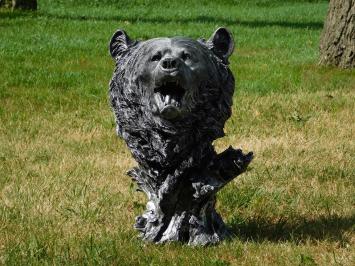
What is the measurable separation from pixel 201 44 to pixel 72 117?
15.7ft

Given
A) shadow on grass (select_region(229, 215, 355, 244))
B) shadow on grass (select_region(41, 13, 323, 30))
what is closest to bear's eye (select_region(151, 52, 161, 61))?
shadow on grass (select_region(229, 215, 355, 244))

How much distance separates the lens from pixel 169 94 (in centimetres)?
426

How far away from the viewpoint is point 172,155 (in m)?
4.39

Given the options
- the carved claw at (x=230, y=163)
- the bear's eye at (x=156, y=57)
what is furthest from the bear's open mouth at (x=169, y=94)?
the carved claw at (x=230, y=163)

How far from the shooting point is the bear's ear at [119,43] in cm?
459

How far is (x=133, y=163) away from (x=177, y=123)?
2764mm

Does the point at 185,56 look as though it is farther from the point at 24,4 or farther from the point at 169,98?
the point at 24,4

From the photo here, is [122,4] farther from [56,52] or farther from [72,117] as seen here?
[72,117]

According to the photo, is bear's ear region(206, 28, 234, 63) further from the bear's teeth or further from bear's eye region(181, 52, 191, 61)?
the bear's teeth

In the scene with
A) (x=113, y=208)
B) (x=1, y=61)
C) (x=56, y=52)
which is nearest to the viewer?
(x=113, y=208)

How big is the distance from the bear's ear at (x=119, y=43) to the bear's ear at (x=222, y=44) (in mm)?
499

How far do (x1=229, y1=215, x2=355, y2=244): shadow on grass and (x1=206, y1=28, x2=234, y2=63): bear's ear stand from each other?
119 centimetres

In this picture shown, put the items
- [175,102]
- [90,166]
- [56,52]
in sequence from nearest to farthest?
[175,102], [90,166], [56,52]

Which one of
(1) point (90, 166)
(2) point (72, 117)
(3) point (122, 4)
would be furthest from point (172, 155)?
(3) point (122, 4)
